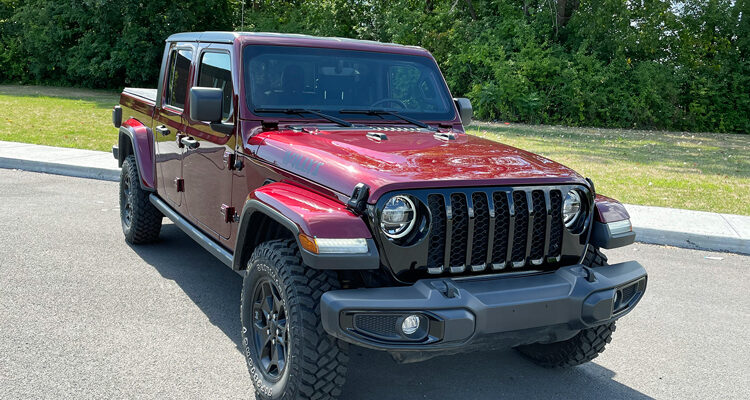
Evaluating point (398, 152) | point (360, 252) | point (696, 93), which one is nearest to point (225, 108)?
point (398, 152)

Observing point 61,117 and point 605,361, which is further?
point 61,117

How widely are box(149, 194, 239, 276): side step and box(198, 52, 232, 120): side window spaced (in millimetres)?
828

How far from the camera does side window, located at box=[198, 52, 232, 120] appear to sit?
4.55 m

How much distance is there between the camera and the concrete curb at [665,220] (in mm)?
7336

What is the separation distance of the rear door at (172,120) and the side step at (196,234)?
0.07 m

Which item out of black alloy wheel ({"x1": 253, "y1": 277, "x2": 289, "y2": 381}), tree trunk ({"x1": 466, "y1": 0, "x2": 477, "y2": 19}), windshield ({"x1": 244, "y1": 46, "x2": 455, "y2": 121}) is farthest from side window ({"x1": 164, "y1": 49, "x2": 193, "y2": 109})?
tree trunk ({"x1": 466, "y1": 0, "x2": 477, "y2": 19})

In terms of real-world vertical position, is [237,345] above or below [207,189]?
below

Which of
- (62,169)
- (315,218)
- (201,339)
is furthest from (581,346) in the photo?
(62,169)

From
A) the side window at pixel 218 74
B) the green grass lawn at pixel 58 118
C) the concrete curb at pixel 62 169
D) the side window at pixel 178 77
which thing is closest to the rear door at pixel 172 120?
the side window at pixel 178 77

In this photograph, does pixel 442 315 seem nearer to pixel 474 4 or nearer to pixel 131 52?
pixel 474 4

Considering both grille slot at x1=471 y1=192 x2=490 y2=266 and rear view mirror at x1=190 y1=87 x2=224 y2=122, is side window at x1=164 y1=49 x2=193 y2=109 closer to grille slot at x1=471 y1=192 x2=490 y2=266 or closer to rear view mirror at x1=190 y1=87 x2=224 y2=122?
rear view mirror at x1=190 y1=87 x2=224 y2=122

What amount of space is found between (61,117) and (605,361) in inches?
637

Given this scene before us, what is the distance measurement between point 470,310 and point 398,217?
1.75 ft

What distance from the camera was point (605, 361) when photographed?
4.38 m
